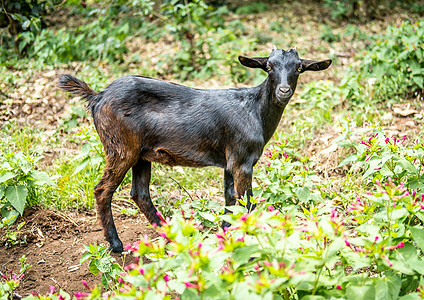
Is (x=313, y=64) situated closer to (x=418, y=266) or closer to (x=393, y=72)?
(x=418, y=266)

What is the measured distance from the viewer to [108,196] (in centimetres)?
393

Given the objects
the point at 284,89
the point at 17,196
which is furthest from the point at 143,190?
the point at 284,89

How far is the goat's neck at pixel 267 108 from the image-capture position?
387 centimetres

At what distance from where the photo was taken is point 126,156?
3.80 metres

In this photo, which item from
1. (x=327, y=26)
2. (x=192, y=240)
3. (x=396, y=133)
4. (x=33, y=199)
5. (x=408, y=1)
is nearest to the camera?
(x=192, y=240)

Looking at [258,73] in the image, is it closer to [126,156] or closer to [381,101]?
[381,101]

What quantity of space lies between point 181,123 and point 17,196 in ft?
5.23

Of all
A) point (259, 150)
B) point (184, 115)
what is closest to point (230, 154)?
point (259, 150)

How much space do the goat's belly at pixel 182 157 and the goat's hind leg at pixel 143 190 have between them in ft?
0.93

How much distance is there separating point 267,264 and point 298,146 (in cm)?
365

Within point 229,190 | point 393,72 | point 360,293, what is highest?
point 360,293

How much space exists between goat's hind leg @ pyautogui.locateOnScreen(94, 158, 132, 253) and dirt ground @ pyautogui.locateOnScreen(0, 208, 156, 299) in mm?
141

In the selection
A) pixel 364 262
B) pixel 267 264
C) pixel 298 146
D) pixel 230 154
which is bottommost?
pixel 298 146

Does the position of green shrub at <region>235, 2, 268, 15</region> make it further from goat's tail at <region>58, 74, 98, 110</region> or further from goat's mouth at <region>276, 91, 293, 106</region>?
goat's mouth at <region>276, 91, 293, 106</region>
